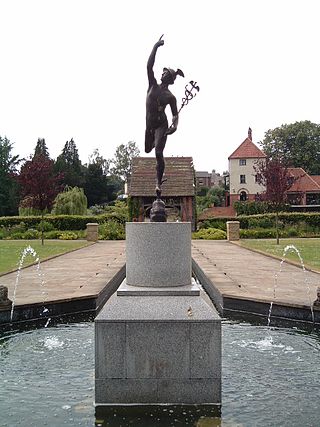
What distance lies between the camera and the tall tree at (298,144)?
2761 inches

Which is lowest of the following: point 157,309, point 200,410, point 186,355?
point 200,410

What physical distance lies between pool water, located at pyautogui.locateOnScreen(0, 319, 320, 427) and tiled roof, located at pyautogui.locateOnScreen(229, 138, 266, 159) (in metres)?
56.8

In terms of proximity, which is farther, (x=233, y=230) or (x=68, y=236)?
(x=68, y=236)

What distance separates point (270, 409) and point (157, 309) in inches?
64.4

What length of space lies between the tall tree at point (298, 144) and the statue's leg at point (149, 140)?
63538 millimetres

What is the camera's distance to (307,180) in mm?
61844

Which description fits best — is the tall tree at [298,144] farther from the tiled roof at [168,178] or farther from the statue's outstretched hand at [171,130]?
the statue's outstretched hand at [171,130]

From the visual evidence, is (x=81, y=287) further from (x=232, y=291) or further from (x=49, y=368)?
(x=49, y=368)

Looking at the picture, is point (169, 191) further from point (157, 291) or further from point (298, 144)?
point (298, 144)

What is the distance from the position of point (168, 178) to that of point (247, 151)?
27.3 m

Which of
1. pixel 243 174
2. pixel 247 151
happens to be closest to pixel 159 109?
pixel 243 174

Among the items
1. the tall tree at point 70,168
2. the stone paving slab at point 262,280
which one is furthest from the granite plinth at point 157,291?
the tall tree at point 70,168

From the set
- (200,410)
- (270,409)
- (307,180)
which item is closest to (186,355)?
(200,410)

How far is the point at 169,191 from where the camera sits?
39031mm
